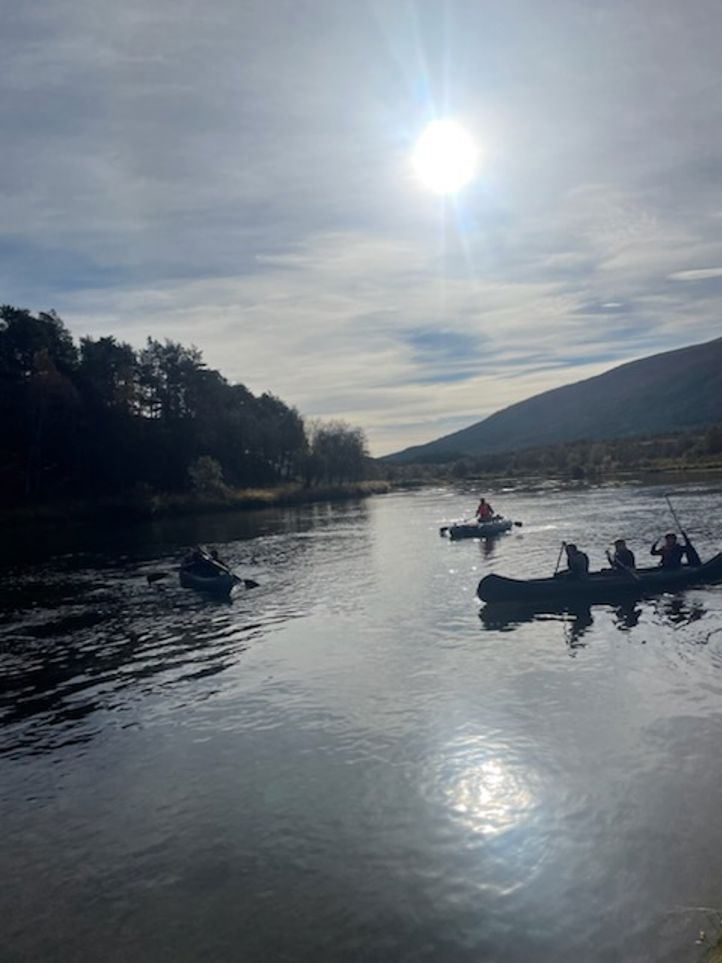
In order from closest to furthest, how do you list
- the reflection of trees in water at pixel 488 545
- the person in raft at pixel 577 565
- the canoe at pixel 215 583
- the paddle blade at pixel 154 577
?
the person in raft at pixel 577 565, the canoe at pixel 215 583, the paddle blade at pixel 154 577, the reflection of trees in water at pixel 488 545

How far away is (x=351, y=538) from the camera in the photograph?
51.0 meters

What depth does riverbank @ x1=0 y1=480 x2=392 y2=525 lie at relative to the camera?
74375 millimetres

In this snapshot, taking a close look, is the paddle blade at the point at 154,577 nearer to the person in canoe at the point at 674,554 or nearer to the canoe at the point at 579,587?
the canoe at the point at 579,587

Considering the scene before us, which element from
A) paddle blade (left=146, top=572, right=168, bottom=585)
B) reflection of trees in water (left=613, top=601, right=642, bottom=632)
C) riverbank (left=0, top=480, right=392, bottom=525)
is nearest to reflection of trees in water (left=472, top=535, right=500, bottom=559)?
reflection of trees in water (left=613, top=601, right=642, bottom=632)

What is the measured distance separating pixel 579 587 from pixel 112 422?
68421mm

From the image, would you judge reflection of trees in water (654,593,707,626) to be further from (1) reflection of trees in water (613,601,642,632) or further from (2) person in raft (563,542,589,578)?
(2) person in raft (563,542,589,578)

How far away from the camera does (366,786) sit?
12.4m

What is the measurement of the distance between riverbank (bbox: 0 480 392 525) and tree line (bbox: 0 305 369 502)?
8.60 feet

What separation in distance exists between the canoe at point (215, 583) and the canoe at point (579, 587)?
1045cm

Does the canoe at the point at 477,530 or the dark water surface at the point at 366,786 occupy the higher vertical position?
the canoe at the point at 477,530

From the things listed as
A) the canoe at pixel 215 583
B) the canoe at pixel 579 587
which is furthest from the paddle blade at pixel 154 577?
the canoe at pixel 579 587

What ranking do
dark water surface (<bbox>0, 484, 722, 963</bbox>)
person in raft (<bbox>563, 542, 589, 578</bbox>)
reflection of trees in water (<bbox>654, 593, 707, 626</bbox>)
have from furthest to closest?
person in raft (<bbox>563, 542, 589, 578</bbox>) → reflection of trees in water (<bbox>654, 593, 707, 626</bbox>) → dark water surface (<bbox>0, 484, 722, 963</bbox>)

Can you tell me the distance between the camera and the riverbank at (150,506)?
74375 millimetres

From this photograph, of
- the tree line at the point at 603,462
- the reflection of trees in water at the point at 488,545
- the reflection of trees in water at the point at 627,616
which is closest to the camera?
the reflection of trees in water at the point at 627,616
